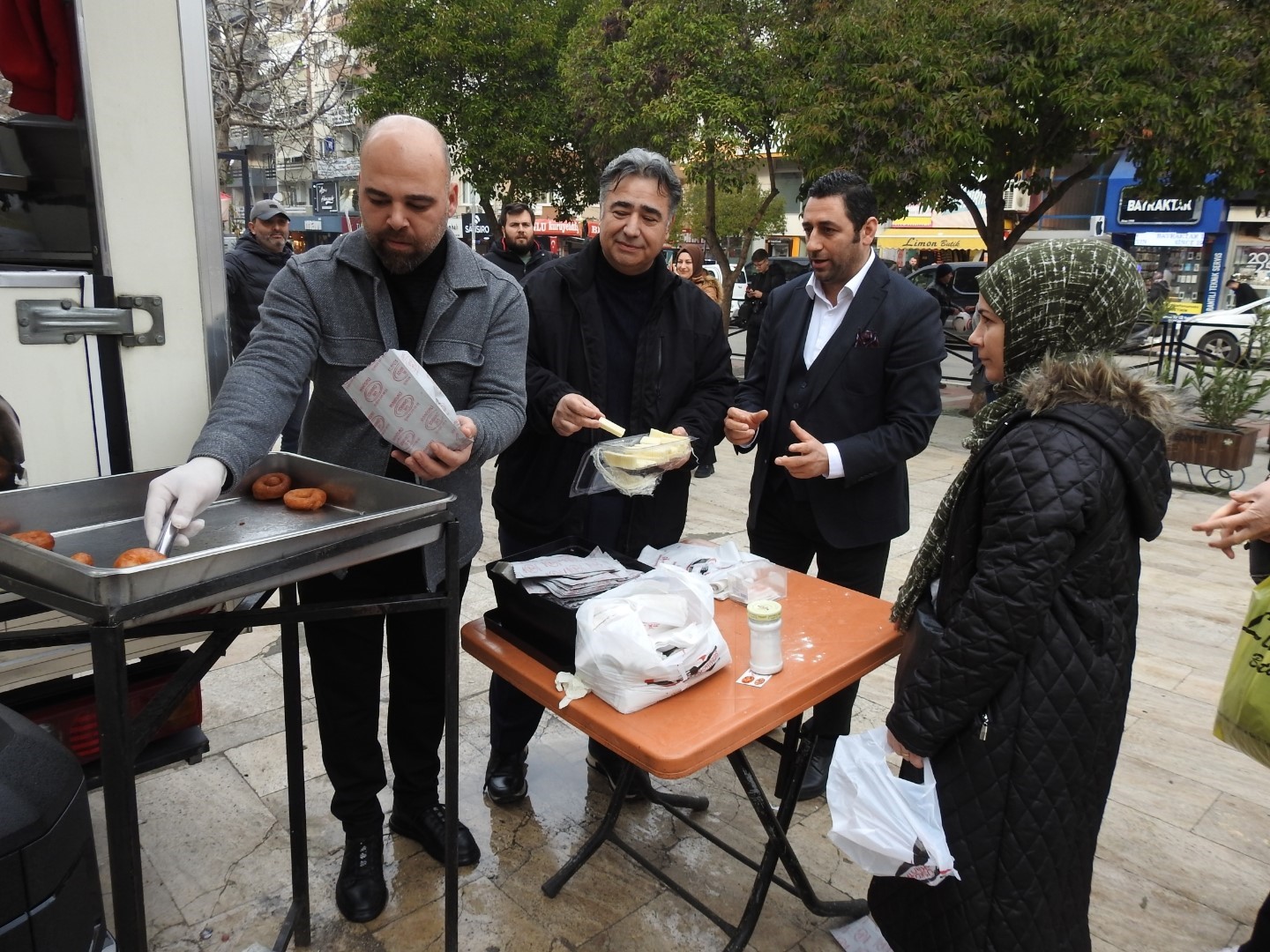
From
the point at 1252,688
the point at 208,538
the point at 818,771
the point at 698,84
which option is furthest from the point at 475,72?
the point at 1252,688

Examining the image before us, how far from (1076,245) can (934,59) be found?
735cm

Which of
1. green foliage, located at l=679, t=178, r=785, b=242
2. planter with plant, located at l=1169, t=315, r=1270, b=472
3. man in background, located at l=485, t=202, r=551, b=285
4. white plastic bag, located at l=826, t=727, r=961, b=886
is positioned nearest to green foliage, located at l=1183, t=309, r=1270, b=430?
planter with plant, located at l=1169, t=315, r=1270, b=472

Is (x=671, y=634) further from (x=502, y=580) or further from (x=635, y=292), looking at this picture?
(x=635, y=292)

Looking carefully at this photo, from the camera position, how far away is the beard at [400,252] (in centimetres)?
197

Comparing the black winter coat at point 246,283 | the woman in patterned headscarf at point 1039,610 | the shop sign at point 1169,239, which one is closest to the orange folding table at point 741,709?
the woman in patterned headscarf at point 1039,610

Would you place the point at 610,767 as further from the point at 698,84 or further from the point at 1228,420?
the point at 698,84

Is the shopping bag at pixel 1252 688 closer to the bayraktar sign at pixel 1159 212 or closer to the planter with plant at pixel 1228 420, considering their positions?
the planter with plant at pixel 1228 420

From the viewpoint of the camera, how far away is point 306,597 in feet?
7.16

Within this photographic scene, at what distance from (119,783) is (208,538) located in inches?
18.8

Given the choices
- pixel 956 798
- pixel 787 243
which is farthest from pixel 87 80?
pixel 787 243

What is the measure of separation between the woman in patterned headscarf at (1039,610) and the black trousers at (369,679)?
1.15m

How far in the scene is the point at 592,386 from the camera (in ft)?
8.26

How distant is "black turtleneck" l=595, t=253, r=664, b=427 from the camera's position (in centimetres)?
257

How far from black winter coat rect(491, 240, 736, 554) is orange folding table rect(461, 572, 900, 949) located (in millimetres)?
489
